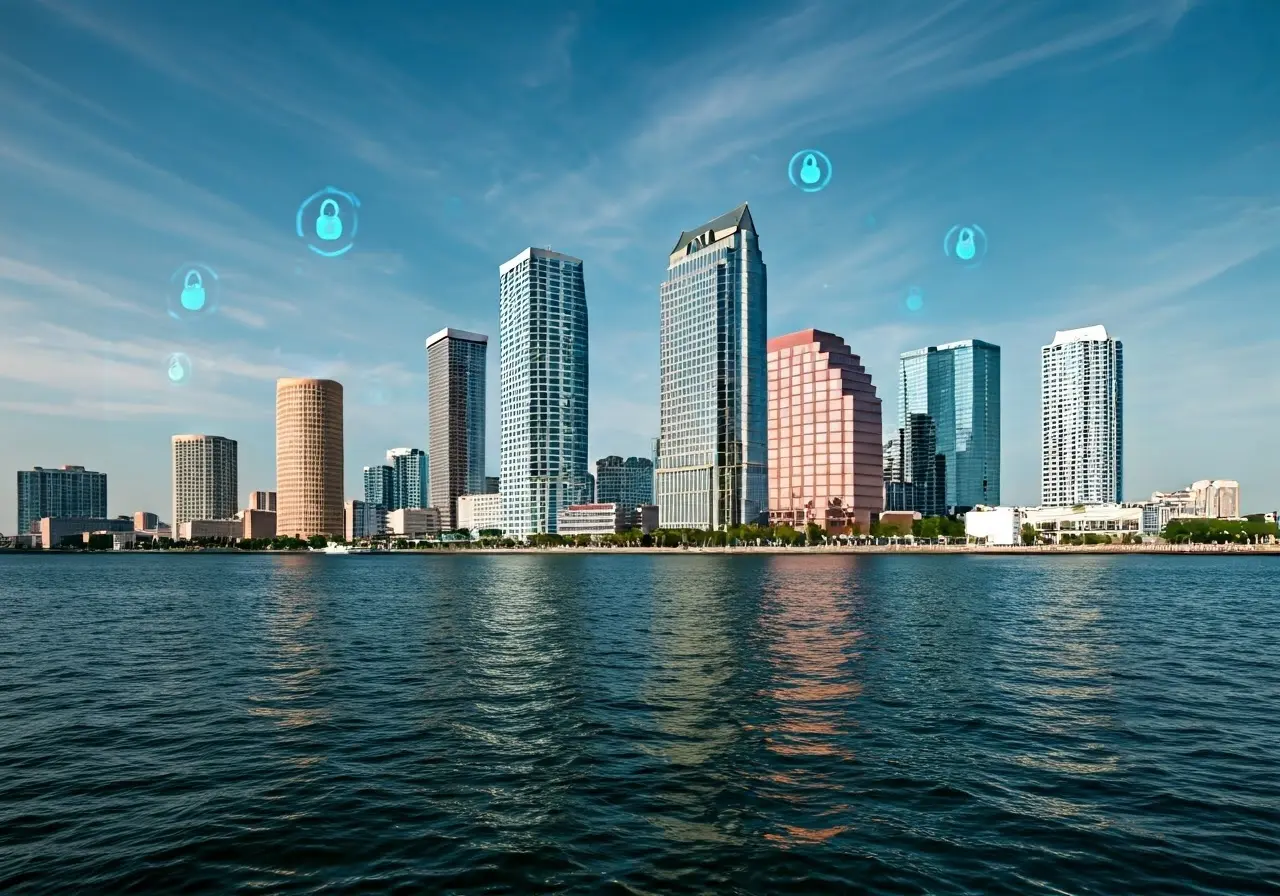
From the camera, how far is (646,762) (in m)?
28.9

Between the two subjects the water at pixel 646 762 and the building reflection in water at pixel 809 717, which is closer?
the water at pixel 646 762

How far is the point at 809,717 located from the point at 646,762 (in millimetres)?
10398

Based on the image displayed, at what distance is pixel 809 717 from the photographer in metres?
35.5

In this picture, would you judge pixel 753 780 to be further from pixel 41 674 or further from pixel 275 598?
pixel 275 598

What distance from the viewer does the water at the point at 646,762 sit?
20.0 metres

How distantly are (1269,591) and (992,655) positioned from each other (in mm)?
96790

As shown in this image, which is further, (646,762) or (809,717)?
(809,717)

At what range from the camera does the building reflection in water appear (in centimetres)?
2391

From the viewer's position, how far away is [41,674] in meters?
48.8

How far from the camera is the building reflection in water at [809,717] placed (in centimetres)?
2391

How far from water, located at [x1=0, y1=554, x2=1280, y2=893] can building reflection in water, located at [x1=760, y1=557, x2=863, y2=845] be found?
203mm

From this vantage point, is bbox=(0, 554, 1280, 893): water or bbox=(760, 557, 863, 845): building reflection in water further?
bbox=(760, 557, 863, 845): building reflection in water

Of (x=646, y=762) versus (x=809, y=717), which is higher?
(x=646, y=762)

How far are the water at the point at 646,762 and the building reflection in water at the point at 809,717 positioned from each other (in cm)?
20
